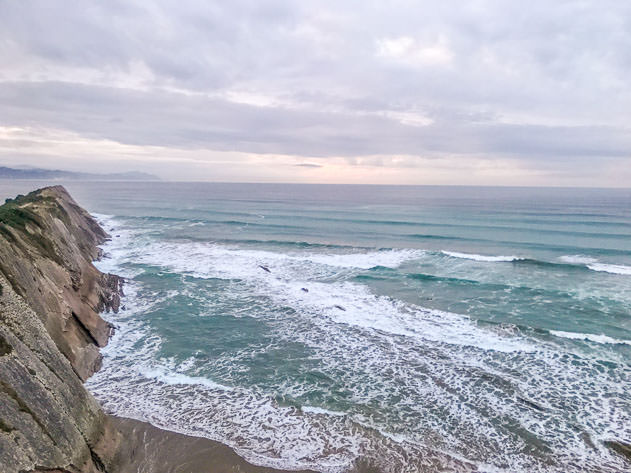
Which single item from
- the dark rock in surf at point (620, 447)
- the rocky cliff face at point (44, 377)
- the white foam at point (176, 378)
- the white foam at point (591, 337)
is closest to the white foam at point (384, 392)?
the white foam at point (176, 378)

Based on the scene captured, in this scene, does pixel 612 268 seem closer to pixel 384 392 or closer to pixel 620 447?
pixel 620 447

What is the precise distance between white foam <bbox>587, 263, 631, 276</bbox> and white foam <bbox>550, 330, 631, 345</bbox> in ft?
45.9

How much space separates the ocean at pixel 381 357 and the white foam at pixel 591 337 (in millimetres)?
84

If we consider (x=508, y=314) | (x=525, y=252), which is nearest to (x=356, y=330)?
(x=508, y=314)

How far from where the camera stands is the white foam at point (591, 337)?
15695mm

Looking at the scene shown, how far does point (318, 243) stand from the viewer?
37094 mm

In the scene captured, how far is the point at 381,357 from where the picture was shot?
14156 millimetres

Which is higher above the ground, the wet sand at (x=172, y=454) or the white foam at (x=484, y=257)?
the white foam at (x=484, y=257)

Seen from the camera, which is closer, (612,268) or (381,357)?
(381,357)

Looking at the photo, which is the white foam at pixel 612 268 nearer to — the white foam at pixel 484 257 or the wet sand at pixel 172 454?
the white foam at pixel 484 257

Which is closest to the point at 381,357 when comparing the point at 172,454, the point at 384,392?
the point at 384,392

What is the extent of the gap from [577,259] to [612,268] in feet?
10.1

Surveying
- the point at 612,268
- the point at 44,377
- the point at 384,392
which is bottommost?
the point at 384,392

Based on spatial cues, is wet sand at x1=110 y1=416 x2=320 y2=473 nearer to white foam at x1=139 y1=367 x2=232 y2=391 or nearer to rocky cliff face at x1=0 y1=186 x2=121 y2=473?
rocky cliff face at x1=0 y1=186 x2=121 y2=473
